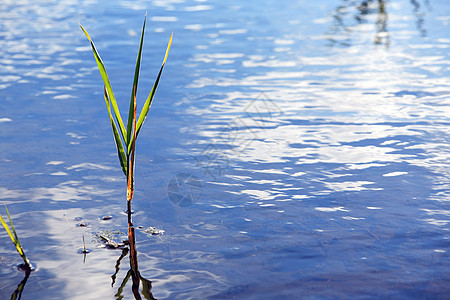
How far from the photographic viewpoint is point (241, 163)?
412cm

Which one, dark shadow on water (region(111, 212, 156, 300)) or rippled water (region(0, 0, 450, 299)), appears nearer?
dark shadow on water (region(111, 212, 156, 300))

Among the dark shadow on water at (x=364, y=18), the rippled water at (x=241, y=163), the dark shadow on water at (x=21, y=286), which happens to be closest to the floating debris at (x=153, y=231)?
the rippled water at (x=241, y=163)

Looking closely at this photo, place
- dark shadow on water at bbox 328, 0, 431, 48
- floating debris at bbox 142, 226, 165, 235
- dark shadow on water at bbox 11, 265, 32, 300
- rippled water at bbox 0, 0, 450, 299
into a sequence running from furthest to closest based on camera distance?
dark shadow on water at bbox 328, 0, 431, 48 < floating debris at bbox 142, 226, 165, 235 < rippled water at bbox 0, 0, 450, 299 < dark shadow on water at bbox 11, 265, 32, 300

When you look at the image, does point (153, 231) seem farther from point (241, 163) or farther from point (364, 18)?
point (364, 18)

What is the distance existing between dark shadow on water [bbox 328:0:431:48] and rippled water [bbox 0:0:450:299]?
0.27 feet

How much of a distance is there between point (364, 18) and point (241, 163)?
18.8ft

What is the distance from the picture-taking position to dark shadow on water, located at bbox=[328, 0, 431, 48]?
747 cm

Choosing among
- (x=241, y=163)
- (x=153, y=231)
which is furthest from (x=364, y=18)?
(x=153, y=231)

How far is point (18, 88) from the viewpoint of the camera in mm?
5609

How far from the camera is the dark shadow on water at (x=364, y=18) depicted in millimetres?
7469

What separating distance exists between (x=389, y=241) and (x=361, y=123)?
193 centimetres

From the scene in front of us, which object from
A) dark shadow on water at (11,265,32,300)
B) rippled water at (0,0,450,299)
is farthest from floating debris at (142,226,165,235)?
dark shadow on water at (11,265,32,300)

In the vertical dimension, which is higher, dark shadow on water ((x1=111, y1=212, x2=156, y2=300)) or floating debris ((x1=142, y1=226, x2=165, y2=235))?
dark shadow on water ((x1=111, y1=212, x2=156, y2=300))

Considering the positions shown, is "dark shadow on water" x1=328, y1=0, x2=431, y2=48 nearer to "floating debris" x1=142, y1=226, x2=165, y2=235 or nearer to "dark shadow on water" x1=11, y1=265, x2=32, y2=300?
"floating debris" x1=142, y1=226, x2=165, y2=235
